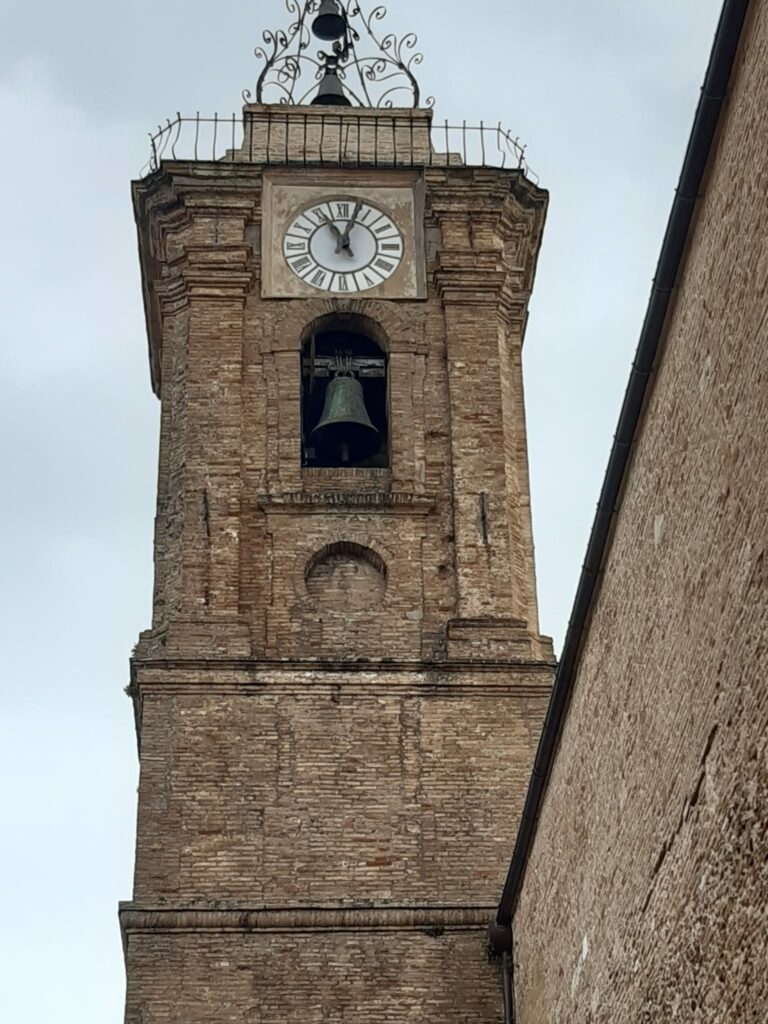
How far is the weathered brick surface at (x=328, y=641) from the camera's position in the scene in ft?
51.8

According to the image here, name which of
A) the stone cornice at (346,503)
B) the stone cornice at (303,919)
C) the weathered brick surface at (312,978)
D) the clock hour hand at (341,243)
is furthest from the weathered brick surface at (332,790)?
the clock hour hand at (341,243)

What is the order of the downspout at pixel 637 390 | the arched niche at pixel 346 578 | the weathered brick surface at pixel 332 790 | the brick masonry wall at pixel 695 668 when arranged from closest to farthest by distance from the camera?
the brick masonry wall at pixel 695 668
the downspout at pixel 637 390
the weathered brick surface at pixel 332 790
the arched niche at pixel 346 578

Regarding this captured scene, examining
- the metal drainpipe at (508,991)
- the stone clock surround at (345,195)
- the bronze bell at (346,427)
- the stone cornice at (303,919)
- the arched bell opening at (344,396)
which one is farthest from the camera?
the stone clock surround at (345,195)

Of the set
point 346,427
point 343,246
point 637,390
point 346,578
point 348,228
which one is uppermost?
point 348,228

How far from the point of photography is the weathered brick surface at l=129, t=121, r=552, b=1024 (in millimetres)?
15789

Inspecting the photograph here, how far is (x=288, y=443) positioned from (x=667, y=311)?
9.25m

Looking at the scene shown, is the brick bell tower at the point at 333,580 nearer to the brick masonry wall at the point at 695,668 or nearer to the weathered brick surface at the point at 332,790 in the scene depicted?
the weathered brick surface at the point at 332,790

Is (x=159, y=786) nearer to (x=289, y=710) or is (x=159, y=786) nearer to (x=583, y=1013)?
(x=289, y=710)

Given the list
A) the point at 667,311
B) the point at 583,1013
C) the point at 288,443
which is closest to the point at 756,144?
the point at 667,311

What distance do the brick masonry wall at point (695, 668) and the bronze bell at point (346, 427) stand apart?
293 inches

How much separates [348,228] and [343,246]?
0.88ft

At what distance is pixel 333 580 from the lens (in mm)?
18250

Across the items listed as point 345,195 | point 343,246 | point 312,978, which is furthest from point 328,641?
point 345,195

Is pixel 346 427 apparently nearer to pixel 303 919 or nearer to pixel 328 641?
pixel 328 641
